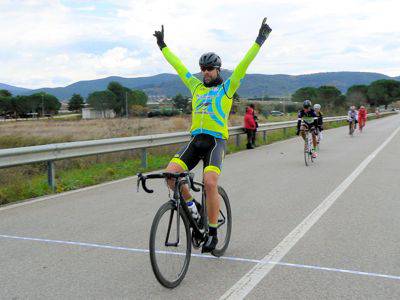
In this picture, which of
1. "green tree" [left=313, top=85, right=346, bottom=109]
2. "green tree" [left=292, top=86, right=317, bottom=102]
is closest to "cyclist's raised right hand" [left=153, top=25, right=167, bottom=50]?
"green tree" [left=313, top=85, right=346, bottom=109]

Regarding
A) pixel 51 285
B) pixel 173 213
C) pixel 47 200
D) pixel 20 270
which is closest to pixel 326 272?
pixel 173 213

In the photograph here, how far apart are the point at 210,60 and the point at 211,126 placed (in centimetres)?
66

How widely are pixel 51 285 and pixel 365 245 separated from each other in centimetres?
344

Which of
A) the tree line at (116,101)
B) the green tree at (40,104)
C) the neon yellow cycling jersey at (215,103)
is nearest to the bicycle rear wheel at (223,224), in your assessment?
the neon yellow cycling jersey at (215,103)

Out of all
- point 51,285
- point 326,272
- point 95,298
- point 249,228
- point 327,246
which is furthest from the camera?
point 249,228

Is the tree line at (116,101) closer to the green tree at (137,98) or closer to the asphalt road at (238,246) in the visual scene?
the green tree at (137,98)

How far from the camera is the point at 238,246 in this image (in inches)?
228

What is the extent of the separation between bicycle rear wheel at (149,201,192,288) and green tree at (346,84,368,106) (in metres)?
132

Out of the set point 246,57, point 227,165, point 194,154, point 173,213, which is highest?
point 246,57

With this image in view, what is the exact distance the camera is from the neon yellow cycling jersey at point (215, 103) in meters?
5.08

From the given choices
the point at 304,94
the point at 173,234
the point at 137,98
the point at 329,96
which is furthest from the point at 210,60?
the point at 304,94

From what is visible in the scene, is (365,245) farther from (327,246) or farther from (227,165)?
(227,165)

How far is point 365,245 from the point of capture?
228 inches

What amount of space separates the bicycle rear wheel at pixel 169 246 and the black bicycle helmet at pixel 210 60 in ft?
4.86
